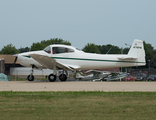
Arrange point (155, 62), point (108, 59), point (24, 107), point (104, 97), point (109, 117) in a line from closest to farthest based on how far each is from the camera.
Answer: point (109, 117) < point (24, 107) < point (104, 97) < point (108, 59) < point (155, 62)

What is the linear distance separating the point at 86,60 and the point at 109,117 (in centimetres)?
1059

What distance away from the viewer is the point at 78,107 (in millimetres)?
6414

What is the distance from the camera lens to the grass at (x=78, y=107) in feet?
18.5

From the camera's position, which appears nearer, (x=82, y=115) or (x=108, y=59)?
(x=82, y=115)

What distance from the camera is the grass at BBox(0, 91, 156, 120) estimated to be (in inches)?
222

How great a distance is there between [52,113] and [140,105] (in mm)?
2514

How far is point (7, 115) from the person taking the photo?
573 cm

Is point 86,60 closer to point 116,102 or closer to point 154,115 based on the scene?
point 116,102

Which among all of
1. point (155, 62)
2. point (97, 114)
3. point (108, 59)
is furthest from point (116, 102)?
point (155, 62)

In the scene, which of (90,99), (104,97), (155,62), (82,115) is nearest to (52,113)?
(82,115)

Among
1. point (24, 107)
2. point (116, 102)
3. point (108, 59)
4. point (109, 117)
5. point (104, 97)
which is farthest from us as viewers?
point (108, 59)

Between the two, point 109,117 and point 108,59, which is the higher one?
point 108,59

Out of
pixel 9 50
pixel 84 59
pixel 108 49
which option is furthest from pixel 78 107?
pixel 108 49

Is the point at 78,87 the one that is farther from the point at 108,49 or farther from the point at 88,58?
the point at 108,49
